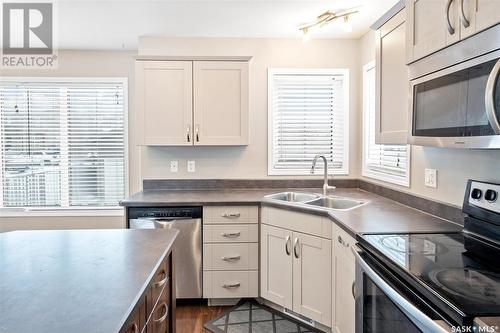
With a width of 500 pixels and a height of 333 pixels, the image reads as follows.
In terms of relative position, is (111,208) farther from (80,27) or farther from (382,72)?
(382,72)

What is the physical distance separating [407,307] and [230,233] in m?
1.84

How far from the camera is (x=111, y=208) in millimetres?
3848

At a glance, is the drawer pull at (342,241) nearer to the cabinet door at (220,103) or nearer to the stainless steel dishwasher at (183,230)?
the stainless steel dishwasher at (183,230)

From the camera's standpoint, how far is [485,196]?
150 cm

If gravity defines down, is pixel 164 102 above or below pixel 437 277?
above

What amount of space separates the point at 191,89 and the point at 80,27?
3.76ft

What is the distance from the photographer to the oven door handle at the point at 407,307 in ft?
3.03

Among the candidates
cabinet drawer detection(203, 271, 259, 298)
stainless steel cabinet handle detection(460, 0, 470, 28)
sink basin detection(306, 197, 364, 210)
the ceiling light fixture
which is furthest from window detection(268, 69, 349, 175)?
stainless steel cabinet handle detection(460, 0, 470, 28)

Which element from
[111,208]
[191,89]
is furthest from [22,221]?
[191,89]

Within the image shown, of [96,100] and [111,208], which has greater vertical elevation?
[96,100]

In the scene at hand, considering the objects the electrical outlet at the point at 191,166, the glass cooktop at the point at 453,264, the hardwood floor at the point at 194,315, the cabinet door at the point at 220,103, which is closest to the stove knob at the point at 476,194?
the glass cooktop at the point at 453,264

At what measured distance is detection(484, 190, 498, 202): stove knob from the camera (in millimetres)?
1443

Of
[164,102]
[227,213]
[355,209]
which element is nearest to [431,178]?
[355,209]

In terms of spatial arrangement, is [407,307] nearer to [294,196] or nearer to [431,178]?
[431,178]
